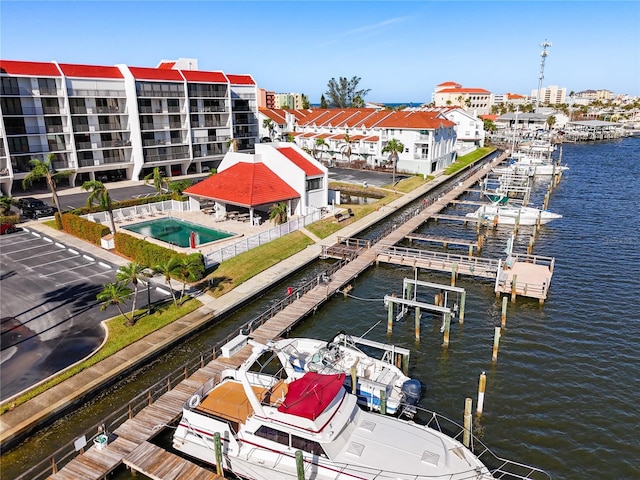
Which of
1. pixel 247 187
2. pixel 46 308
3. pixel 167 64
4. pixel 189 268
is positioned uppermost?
pixel 167 64

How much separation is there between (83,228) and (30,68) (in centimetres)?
3301

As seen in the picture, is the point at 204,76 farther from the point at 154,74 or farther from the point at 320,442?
the point at 320,442

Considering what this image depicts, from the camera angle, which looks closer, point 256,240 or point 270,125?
point 256,240

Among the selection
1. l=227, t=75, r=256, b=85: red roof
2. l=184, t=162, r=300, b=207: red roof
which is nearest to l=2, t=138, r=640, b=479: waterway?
l=184, t=162, r=300, b=207: red roof

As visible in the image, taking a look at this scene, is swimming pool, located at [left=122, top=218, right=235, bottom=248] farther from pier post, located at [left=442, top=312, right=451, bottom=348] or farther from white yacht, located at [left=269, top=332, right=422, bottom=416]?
pier post, located at [left=442, top=312, right=451, bottom=348]

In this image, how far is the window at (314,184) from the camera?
5762 centimetres

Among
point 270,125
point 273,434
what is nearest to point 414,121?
point 270,125

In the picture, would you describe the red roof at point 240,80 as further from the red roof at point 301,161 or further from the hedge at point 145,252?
the hedge at point 145,252

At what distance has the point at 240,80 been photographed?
306 feet

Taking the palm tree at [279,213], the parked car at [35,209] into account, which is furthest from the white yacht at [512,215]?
the parked car at [35,209]

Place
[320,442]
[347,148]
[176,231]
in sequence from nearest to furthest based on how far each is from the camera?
[320,442]
[176,231]
[347,148]

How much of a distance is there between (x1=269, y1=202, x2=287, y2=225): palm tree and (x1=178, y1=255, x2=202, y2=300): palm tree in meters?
15.1

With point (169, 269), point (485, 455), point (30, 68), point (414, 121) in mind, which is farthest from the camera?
point (414, 121)

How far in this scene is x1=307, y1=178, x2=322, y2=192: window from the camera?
57.6m
